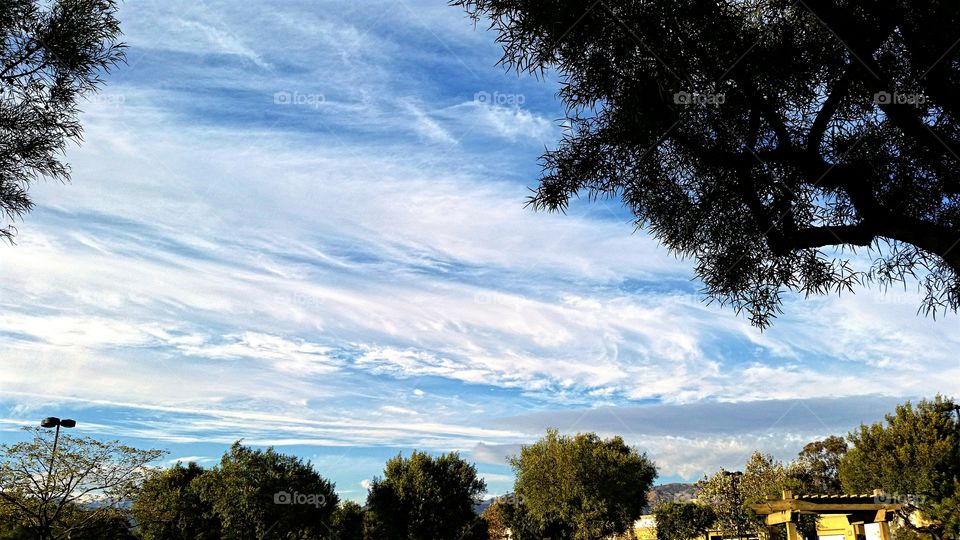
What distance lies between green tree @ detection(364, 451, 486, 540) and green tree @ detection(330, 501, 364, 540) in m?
2.51

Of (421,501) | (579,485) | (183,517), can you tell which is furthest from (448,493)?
(183,517)

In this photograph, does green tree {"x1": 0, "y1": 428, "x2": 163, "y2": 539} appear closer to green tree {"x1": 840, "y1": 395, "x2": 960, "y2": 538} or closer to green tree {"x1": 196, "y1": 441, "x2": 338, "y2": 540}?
green tree {"x1": 196, "y1": 441, "x2": 338, "y2": 540}

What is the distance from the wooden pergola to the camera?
23.4 metres

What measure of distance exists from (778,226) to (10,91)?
1462cm

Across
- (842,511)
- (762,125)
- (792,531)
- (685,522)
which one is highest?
(762,125)

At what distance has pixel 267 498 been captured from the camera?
53031mm

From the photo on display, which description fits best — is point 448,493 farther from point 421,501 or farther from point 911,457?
point 911,457

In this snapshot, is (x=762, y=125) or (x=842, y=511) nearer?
(x=762, y=125)

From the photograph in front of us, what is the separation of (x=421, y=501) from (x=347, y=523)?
839 centimetres

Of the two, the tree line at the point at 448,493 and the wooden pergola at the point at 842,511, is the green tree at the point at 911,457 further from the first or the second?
the wooden pergola at the point at 842,511

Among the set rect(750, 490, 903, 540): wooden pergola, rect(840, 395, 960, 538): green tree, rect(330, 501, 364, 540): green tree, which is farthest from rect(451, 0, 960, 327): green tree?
rect(330, 501, 364, 540): green tree

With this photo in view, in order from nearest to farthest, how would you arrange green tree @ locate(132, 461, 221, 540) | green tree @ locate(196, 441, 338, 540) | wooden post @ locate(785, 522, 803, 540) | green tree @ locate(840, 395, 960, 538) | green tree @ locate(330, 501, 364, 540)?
wooden post @ locate(785, 522, 803, 540) → green tree @ locate(840, 395, 960, 538) → green tree @ locate(196, 441, 338, 540) → green tree @ locate(330, 501, 364, 540) → green tree @ locate(132, 461, 221, 540)

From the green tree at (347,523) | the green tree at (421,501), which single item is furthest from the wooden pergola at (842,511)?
the green tree at (347,523)

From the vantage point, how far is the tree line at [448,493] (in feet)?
124
